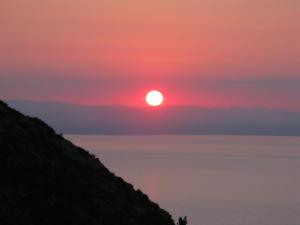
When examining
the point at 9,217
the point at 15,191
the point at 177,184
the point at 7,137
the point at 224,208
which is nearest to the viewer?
the point at 9,217

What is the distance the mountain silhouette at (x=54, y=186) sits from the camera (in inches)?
746

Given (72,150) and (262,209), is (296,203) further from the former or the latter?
(72,150)

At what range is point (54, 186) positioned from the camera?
20.8 metres

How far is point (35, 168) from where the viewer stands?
21484 millimetres

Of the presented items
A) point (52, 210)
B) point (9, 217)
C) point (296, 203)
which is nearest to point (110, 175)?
point (52, 210)

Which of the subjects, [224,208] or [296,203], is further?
[296,203]

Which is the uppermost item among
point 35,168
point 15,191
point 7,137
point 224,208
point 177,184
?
point 177,184

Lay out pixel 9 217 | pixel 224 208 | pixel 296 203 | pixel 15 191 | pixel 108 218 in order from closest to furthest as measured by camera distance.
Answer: pixel 9 217
pixel 15 191
pixel 108 218
pixel 224 208
pixel 296 203

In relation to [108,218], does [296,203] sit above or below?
above

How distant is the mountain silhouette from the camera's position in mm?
18953

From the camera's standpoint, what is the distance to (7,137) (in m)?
22.8

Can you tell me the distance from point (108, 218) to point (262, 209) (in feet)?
406

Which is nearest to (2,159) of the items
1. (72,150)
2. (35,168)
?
(35,168)

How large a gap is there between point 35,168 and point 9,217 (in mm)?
3986
